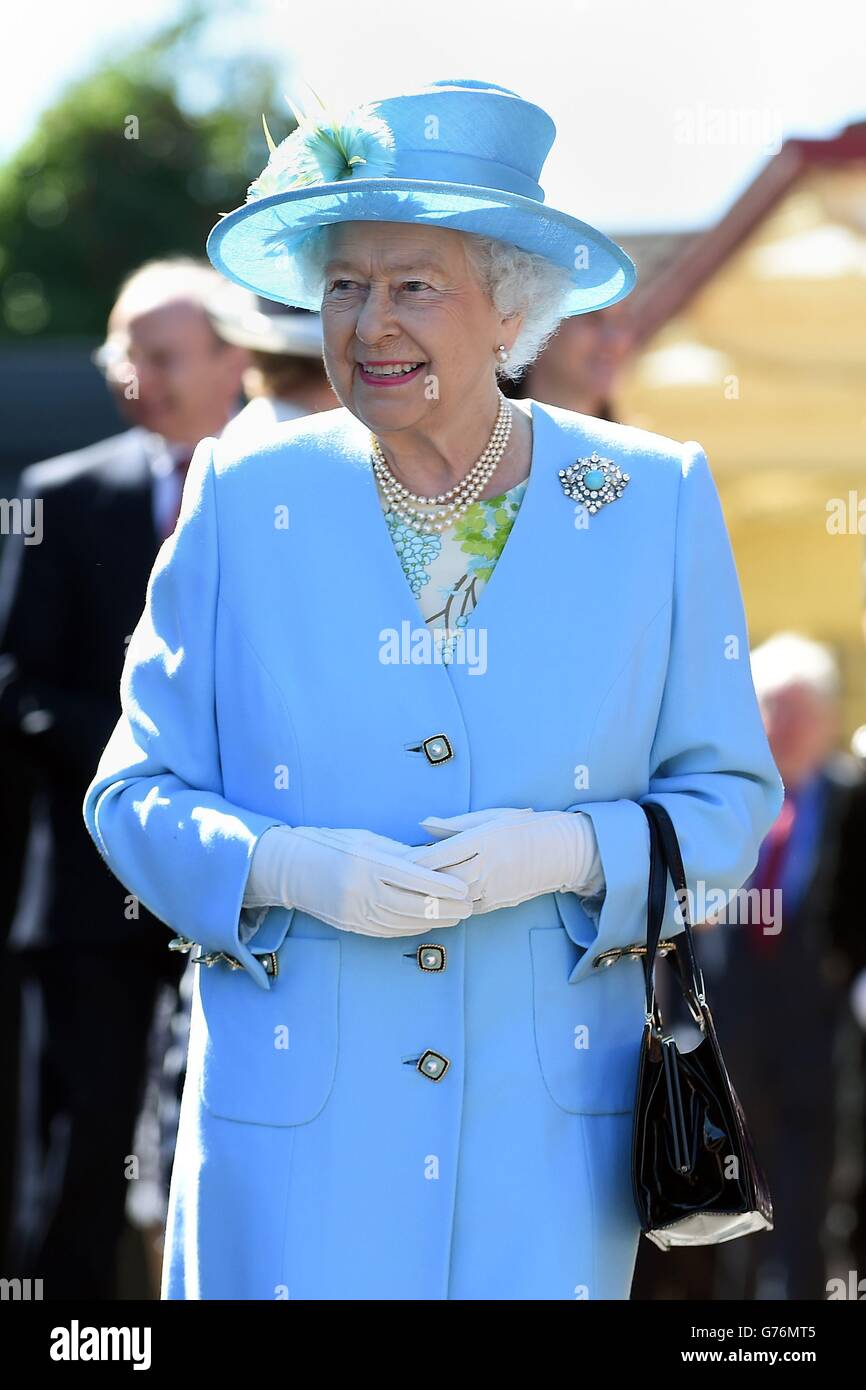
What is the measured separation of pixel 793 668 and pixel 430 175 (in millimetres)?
3674

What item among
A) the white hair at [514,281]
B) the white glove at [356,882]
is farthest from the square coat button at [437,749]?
the white hair at [514,281]

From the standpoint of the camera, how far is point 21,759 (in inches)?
209

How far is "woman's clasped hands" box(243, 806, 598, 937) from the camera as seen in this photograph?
8.85ft

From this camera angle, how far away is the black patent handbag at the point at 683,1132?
278 cm

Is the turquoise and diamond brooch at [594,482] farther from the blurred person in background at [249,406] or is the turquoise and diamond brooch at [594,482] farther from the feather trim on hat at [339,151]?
the blurred person in background at [249,406]

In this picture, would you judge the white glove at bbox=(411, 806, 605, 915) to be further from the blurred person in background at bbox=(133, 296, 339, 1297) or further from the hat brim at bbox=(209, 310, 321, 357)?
the hat brim at bbox=(209, 310, 321, 357)

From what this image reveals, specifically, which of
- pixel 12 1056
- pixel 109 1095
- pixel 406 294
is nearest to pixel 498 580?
pixel 406 294

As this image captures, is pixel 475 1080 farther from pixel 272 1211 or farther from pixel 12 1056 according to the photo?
pixel 12 1056

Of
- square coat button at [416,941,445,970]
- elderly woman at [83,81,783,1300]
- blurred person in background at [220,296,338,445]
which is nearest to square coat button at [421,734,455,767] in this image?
elderly woman at [83,81,783,1300]

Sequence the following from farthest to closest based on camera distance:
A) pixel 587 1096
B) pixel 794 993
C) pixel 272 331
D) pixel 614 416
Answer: pixel 794 993 → pixel 614 416 → pixel 272 331 → pixel 587 1096

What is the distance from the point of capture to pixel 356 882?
8.84 ft

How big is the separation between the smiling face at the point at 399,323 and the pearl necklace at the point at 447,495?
12 cm

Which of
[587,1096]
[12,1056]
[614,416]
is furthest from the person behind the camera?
[12,1056]

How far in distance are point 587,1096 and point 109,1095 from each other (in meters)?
1.88
